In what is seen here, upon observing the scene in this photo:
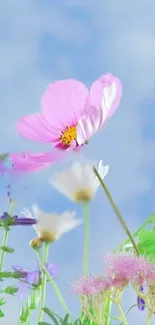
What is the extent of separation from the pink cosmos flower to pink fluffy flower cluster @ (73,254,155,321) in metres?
0.11

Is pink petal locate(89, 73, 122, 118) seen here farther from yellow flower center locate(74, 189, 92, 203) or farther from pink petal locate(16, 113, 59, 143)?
yellow flower center locate(74, 189, 92, 203)

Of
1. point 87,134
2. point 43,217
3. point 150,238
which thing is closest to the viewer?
point 87,134

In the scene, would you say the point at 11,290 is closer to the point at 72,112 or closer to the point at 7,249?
the point at 7,249

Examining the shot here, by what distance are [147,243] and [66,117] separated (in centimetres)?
17

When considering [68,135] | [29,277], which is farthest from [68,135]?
[29,277]

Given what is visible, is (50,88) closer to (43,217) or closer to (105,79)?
(105,79)

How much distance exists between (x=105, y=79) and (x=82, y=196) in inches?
7.9

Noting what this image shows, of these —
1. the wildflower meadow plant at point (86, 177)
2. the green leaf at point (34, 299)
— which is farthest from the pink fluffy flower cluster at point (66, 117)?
the green leaf at point (34, 299)

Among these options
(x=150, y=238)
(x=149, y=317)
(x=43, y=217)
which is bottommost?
(x=149, y=317)

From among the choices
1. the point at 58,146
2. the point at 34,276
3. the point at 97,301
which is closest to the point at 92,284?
the point at 97,301

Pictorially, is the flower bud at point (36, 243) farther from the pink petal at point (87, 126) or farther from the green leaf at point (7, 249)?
the pink petal at point (87, 126)

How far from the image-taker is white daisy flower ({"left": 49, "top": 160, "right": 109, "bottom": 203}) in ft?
3.03

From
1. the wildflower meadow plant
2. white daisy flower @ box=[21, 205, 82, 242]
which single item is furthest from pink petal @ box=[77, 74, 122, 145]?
white daisy flower @ box=[21, 205, 82, 242]

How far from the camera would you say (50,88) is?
0.79m
